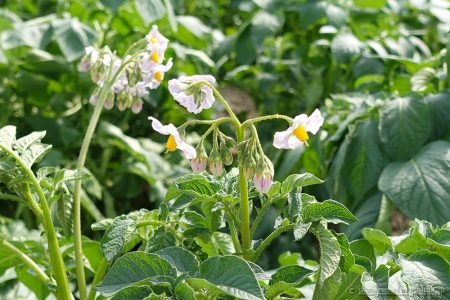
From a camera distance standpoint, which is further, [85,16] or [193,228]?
[85,16]

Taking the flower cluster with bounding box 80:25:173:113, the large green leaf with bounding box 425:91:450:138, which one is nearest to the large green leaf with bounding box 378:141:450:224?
the large green leaf with bounding box 425:91:450:138

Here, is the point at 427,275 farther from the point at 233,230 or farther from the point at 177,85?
the point at 177,85

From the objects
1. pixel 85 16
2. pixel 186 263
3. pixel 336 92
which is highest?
pixel 186 263

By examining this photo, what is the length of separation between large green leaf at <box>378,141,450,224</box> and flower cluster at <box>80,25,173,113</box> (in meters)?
0.62

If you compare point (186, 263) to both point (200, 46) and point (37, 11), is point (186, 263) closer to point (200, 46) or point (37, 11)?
point (200, 46)

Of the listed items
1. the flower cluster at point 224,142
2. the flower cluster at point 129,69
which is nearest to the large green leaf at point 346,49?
the flower cluster at point 129,69

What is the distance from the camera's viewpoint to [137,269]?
1.19m

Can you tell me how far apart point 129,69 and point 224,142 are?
434 millimetres

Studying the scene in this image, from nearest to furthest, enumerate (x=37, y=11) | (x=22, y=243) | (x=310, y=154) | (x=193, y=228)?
(x=193, y=228) → (x=22, y=243) → (x=310, y=154) → (x=37, y=11)

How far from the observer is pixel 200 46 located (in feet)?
10.4

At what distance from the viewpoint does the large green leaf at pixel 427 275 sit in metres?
1.25

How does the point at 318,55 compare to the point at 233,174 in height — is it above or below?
below

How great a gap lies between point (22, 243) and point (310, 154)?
965 millimetres

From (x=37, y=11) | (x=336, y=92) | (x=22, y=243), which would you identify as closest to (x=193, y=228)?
(x=22, y=243)
